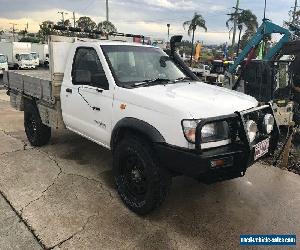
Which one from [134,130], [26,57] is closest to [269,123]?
[134,130]

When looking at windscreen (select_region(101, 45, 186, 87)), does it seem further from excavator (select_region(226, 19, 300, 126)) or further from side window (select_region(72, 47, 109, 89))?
excavator (select_region(226, 19, 300, 126))

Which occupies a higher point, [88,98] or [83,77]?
[83,77]

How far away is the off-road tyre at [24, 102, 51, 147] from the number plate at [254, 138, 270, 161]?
4046 millimetres

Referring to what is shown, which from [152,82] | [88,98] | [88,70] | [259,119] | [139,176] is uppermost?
[88,70]

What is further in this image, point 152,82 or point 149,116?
point 152,82

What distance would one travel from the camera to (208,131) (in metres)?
3.57

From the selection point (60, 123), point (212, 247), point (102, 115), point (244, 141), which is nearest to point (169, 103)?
point (244, 141)

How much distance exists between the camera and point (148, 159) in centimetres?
377

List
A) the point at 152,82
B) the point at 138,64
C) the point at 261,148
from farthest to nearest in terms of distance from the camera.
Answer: the point at 138,64 → the point at 152,82 → the point at 261,148

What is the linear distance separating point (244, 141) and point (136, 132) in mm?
1232

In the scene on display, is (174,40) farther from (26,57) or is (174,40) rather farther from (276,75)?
(26,57)

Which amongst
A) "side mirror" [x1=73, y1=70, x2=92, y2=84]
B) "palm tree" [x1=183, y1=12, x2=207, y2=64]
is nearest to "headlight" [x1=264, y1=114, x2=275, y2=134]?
"side mirror" [x1=73, y1=70, x2=92, y2=84]

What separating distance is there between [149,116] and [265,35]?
9024mm

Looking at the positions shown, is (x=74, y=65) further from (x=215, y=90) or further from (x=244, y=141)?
(x=244, y=141)
